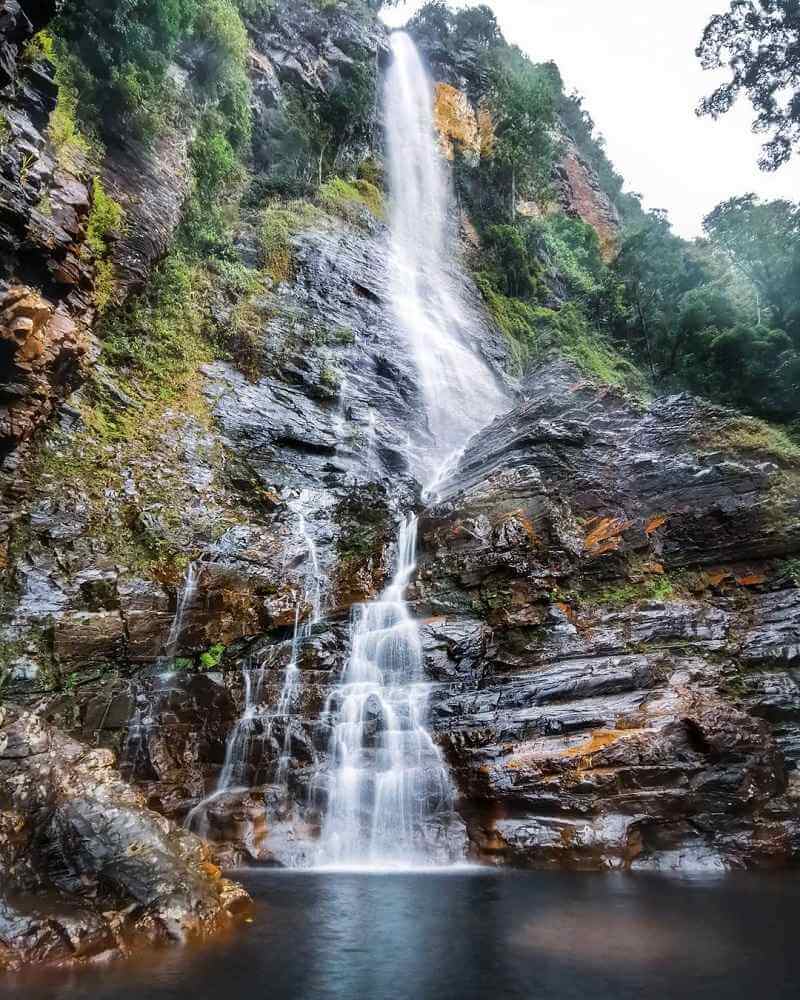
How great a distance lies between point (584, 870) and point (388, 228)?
26.6m

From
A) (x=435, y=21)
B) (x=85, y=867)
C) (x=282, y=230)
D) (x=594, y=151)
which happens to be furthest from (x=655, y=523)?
(x=594, y=151)

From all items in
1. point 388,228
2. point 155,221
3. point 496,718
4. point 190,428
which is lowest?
point 496,718

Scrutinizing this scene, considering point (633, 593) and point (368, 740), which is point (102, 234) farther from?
point (633, 593)

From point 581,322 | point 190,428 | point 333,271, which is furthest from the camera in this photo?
point 581,322

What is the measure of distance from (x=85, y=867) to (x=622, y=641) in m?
8.64

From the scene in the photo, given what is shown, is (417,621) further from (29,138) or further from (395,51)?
(395,51)

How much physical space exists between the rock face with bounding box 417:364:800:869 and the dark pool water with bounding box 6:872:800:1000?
1.00 metres

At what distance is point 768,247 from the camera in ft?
75.0

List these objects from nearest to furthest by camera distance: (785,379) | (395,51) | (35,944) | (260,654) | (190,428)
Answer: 1. (35,944)
2. (260,654)
3. (190,428)
4. (785,379)
5. (395,51)

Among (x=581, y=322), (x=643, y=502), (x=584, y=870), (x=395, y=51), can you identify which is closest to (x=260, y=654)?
(x=584, y=870)

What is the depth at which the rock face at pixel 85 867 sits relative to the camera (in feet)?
18.9

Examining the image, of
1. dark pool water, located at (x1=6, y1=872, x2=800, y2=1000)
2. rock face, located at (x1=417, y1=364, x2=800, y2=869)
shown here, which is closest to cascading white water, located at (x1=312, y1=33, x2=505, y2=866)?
rock face, located at (x1=417, y1=364, x2=800, y2=869)

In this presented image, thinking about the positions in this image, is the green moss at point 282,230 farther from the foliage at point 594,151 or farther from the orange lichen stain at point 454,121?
the foliage at point 594,151

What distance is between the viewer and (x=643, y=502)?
13977 millimetres
